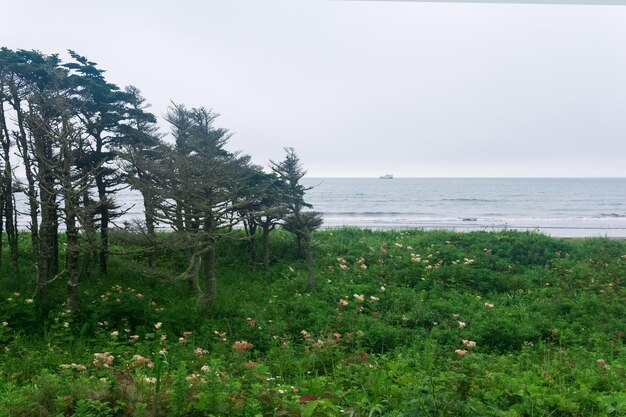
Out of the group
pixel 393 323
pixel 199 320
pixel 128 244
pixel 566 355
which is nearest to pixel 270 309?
pixel 199 320

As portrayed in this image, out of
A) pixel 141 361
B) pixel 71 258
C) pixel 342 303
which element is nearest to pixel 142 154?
pixel 71 258

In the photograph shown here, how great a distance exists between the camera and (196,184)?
282 inches

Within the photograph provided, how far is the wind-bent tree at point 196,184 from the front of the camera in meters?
7.11

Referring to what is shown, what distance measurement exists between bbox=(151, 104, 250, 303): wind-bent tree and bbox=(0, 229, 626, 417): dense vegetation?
1.52ft

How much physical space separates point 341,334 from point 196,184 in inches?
124

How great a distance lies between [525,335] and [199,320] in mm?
4629

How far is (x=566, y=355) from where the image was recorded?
5262mm

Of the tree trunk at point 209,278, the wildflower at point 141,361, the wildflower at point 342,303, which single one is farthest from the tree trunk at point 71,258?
the wildflower at point 342,303

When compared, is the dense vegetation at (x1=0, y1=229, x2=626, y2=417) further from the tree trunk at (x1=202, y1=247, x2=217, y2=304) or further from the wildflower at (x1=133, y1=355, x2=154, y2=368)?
the tree trunk at (x1=202, y1=247, x2=217, y2=304)

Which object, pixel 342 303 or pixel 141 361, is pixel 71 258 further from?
pixel 342 303

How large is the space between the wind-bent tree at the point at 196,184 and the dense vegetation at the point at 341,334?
18.2 inches

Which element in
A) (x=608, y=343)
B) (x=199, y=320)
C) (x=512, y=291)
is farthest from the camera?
(x=512, y=291)

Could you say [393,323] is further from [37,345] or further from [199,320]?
[37,345]

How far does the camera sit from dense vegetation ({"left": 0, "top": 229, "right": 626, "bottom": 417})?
2826mm
